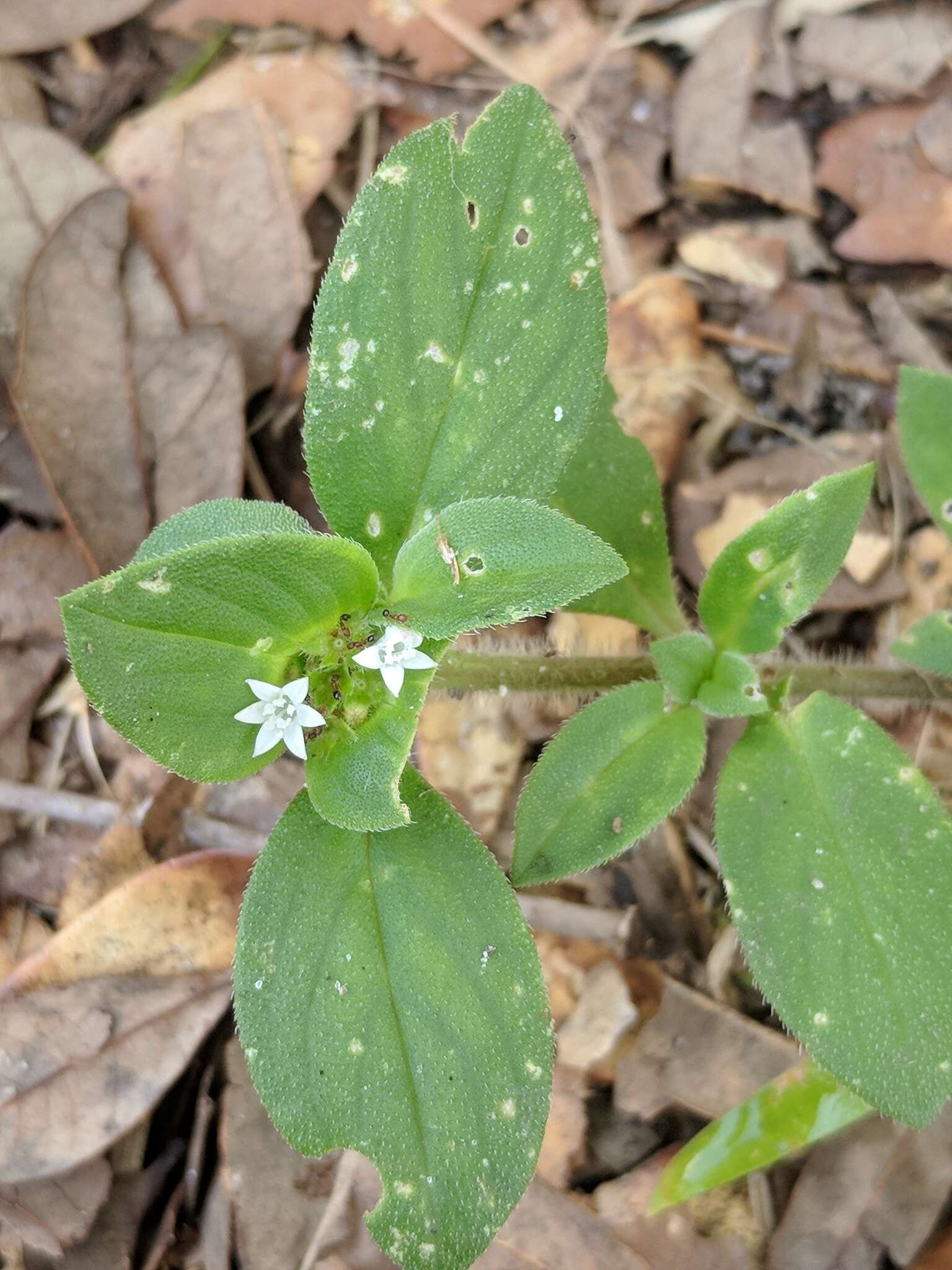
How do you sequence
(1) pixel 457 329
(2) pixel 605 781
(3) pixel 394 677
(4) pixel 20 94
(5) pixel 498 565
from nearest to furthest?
(5) pixel 498 565, (3) pixel 394 677, (1) pixel 457 329, (2) pixel 605 781, (4) pixel 20 94

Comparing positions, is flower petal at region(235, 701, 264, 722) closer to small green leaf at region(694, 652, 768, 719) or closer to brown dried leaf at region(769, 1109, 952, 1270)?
small green leaf at region(694, 652, 768, 719)

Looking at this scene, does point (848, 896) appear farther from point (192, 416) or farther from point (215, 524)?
point (192, 416)

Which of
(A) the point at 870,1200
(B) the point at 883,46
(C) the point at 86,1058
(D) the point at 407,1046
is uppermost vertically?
(B) the point at 883,46

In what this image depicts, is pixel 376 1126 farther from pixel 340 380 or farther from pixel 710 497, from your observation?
pixel 710 497

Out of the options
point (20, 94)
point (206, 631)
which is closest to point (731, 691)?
point (206, 631)

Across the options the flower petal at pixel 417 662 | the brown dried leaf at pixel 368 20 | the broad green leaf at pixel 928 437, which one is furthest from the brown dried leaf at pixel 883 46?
the flower petal at pixel 417 662

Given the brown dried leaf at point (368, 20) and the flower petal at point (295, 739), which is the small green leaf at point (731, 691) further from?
the brown dried leaf at point (368, 20)

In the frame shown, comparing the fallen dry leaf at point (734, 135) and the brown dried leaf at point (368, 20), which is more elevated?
the brown dried leaf at point (368, 20)
